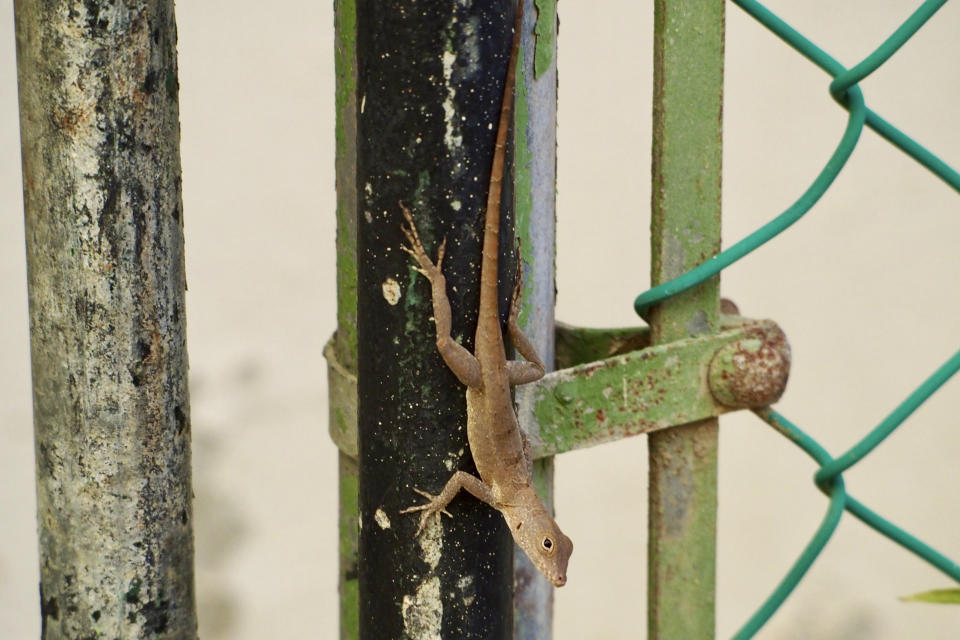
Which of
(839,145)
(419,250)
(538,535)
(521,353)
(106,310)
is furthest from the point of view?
(538,535)

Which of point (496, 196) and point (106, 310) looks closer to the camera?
point (496, 196)

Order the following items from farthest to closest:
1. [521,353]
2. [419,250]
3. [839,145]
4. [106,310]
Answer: [839,145] → [521,353] → [106,310] → [419,250]

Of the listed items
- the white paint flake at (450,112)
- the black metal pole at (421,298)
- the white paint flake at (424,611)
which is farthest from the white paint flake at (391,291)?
the white paint flake at (424,611)

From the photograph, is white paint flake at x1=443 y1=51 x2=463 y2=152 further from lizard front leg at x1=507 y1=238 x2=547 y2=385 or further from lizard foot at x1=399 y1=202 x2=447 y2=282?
lizard front leg at x1=507 y1=238 x2=547 y2=385

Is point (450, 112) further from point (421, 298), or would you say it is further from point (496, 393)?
point (496, 393)

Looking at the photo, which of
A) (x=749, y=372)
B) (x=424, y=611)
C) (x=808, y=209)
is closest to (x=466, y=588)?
(x=424, y=611)

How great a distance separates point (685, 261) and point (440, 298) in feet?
1.65

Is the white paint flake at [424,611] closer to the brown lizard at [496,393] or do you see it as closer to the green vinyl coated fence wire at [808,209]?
the brown lizard at [496,393]

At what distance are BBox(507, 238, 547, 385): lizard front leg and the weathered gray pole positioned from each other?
384 mm

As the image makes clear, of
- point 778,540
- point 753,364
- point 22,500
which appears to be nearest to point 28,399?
point 22,500

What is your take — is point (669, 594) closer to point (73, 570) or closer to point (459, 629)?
point (459, 629)

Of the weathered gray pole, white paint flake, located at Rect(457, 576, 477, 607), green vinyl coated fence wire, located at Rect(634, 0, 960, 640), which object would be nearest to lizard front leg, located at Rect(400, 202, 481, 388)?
white paint flake, located at Rect(457, 576, 477, 607)

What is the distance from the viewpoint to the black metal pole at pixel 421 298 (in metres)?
1.17

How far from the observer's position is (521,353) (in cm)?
152
